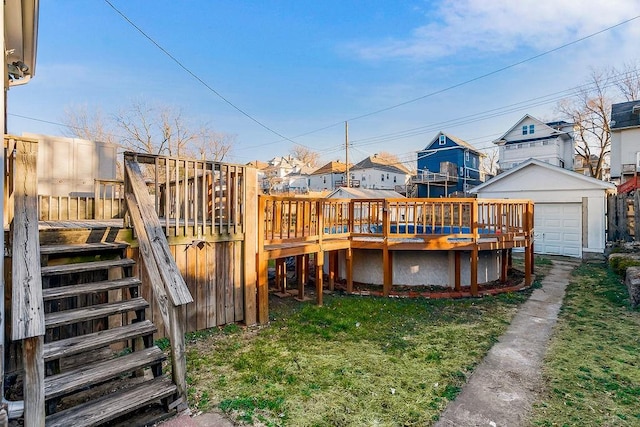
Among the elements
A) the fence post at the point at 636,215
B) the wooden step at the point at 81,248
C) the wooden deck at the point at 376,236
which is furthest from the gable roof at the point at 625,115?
the wooden step at the point at 81,248

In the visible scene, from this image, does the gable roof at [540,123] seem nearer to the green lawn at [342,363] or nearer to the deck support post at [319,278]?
the green lawn at [342,363]

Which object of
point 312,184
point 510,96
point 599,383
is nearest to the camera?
point 599,383

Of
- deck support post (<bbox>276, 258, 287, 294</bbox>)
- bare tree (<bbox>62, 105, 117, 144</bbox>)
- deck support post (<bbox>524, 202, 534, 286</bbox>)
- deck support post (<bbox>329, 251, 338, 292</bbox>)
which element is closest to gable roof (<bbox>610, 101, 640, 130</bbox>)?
deck support post (<bbox>524, 202, 534, 286</bbox>)

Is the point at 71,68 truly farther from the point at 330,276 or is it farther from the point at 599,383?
the point at 599,383

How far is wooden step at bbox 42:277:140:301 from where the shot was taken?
2736mm

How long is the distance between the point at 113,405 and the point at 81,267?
1.27 meters

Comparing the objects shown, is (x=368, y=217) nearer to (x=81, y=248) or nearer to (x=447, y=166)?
(x=81, y=248)

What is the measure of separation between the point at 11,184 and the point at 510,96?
29.1 metres

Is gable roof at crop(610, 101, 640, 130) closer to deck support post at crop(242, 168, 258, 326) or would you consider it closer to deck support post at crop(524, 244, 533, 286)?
deck support post at crop(524, 244, 533, 286)

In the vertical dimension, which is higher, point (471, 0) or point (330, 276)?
point (471, 0)

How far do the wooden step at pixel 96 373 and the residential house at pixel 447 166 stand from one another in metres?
29.0

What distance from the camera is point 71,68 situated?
1562 centimetres

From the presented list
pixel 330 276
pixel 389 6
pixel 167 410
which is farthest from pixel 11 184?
pixel 389 6

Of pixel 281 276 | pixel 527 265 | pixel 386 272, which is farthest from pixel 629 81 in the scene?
pixel 281 276
